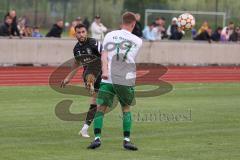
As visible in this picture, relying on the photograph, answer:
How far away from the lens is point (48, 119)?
14805 mm

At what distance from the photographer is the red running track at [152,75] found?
2356cm

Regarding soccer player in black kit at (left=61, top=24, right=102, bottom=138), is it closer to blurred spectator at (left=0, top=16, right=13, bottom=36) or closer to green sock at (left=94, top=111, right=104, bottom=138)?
green sock at (left=94, top=111, right=104, bottom=138)

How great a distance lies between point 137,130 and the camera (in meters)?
13.7

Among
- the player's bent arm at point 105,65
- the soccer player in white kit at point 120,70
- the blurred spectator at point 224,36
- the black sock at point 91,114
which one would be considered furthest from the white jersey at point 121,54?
the blurred spectator at point 224,36

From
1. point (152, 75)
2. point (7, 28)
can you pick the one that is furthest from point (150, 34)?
point (152, 75)

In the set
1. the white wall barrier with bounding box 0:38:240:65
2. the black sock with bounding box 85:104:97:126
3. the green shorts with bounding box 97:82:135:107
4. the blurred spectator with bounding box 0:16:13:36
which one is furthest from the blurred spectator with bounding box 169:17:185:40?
the green shorts with bounding box 97:82:135:107

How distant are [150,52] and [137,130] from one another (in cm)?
1773

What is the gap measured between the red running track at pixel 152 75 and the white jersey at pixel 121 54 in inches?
441

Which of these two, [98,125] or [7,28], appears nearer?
[98,125]

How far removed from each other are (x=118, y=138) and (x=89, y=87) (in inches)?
40.2

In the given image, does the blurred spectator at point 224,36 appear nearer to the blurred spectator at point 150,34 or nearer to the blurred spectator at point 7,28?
the blurred spectator at point 150,34

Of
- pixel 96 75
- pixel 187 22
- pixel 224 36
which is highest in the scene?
pixel 187 22

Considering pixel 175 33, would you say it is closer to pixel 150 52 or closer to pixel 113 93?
pixel 150 52

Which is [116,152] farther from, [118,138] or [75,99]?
[75,99]
